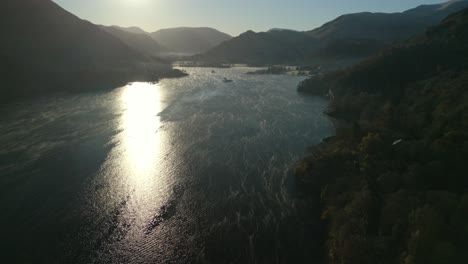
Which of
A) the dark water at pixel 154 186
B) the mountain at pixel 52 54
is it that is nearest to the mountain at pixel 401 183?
the dark water at pixel 154 186

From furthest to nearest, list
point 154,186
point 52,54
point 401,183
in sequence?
point 52,54, point 154,186, point 401,183

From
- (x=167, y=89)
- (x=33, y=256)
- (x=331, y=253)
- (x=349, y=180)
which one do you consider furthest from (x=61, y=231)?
(x=167, y=89)

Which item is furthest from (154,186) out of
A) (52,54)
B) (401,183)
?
(52,54)

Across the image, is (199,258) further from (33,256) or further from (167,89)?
(167,89)

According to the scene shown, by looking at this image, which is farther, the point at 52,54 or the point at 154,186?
the point at 52,54

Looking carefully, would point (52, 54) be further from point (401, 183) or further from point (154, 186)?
A: point (401, 183)

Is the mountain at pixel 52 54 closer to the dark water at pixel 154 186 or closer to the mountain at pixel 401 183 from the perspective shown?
the dark water at pixel 154 186

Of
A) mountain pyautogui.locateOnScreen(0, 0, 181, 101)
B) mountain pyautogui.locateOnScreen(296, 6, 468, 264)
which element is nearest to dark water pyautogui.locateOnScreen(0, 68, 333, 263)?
mountain pyautogui.locateOnScreen(296, 6, 468, 264)
